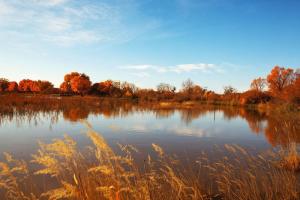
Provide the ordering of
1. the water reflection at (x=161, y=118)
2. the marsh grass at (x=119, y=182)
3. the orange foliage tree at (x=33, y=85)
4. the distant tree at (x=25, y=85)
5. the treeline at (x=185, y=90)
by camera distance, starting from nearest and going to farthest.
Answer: the marsh grass at (x=119, y=182), the water reflection at (x=161, y=118), the treeline at (x=185, y=90), the orange foliage tree at (x=33, y=85), the distant tree at (x=25, y=85)

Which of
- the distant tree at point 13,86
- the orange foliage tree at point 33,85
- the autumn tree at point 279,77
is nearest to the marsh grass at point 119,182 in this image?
the autumn tree at point 279,77

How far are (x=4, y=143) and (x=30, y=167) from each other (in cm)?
352

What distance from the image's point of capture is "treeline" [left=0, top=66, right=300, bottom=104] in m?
52.9

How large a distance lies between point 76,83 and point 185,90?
35.1m

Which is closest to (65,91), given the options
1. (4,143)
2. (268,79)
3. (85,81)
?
(85,81)

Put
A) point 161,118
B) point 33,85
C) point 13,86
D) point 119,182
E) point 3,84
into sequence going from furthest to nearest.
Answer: point 13,86, point 33,85, point 3,84, point 161,118, point 119,182

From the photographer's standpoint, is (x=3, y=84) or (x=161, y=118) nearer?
(x=161, y=118)

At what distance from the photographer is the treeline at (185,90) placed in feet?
174

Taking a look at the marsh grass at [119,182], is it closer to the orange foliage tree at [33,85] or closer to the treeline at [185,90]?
the treeline at [185,90]

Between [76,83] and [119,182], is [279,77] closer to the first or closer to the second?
[76,83]

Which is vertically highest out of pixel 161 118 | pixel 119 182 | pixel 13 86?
pixel 13 86

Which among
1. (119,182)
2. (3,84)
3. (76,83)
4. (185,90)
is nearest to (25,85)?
(3,84)

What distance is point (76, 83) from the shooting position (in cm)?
7669

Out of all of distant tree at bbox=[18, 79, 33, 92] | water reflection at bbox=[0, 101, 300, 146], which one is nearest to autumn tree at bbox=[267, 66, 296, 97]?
water reflection at bbox=[0, 101, 300, 146]
